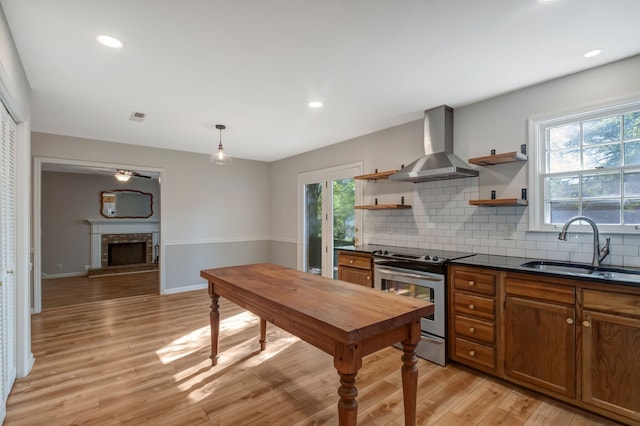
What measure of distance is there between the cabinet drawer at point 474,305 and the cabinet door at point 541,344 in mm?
119

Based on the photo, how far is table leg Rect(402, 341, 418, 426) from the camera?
5.74 feet

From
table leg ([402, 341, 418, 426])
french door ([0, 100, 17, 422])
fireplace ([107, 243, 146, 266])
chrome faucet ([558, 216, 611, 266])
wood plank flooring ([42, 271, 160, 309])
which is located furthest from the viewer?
fireplace ([107, 243, 146, 266])

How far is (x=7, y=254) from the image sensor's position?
2.24 metres

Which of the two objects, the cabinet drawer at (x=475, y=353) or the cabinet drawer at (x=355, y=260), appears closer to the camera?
the cabinet drawer at (x=475, y=353)

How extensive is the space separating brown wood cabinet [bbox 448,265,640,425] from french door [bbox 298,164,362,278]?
7.01 feet

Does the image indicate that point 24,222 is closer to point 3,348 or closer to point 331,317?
point 3,348

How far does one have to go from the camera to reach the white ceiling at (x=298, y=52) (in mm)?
1849

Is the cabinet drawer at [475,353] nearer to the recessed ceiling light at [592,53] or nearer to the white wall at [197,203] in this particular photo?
the recessed ceiling light at [592,53]

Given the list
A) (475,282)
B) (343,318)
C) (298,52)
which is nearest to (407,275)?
(475,282)

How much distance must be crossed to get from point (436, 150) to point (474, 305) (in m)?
1.66

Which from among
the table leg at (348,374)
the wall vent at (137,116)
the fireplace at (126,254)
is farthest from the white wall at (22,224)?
the fireplace at (126,254)

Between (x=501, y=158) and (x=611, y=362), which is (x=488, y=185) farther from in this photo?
(x=611, y=362)

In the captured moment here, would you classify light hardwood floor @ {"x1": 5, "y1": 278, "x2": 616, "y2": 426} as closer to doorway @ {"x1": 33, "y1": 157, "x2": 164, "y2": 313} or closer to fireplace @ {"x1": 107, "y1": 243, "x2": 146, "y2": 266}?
doorway @ {"x1": 33, "y1": 157, "x2": 164, "y2": 313}

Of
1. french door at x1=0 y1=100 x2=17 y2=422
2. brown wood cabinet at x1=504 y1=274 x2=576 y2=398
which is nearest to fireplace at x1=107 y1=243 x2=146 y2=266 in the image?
french door at x1=0 y1=100 x2=17 y2=422
